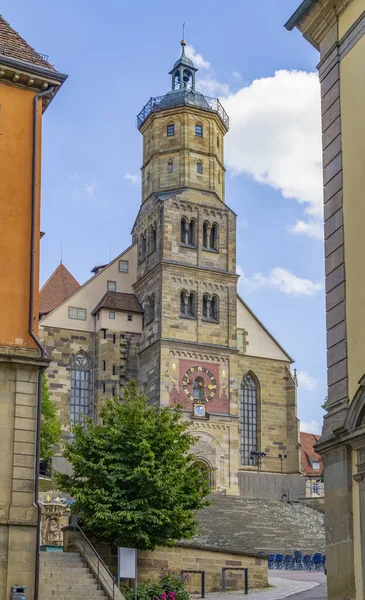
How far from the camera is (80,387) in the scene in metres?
Result: 66.5

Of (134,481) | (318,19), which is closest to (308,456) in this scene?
(134,481)

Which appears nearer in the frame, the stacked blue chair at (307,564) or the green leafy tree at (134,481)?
the green leafy tree at (134,481)

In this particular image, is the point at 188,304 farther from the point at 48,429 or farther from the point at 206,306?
the point at 48,429

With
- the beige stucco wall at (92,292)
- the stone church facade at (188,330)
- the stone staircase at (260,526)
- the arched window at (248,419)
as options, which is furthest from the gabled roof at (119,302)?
the stone staircase at (260,526)

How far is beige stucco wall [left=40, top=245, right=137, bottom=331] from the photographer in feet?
A: 220

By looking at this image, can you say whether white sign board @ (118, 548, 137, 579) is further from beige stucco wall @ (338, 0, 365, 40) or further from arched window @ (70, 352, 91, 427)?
arched window @ (70, 352, 91, 427)

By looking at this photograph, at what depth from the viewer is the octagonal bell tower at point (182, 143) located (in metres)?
70.0

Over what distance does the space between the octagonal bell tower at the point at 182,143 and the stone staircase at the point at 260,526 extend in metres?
20.4

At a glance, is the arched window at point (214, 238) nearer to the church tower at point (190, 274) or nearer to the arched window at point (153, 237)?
the church tower at point (190, 274)

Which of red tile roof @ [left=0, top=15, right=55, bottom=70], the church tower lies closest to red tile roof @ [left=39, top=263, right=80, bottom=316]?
the church tower

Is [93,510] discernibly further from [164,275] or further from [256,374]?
[256,374]

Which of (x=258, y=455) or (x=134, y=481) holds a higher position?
(x=258, y=455)

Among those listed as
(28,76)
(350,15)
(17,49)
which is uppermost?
(17,49)

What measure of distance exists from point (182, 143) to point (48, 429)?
21.7 m
